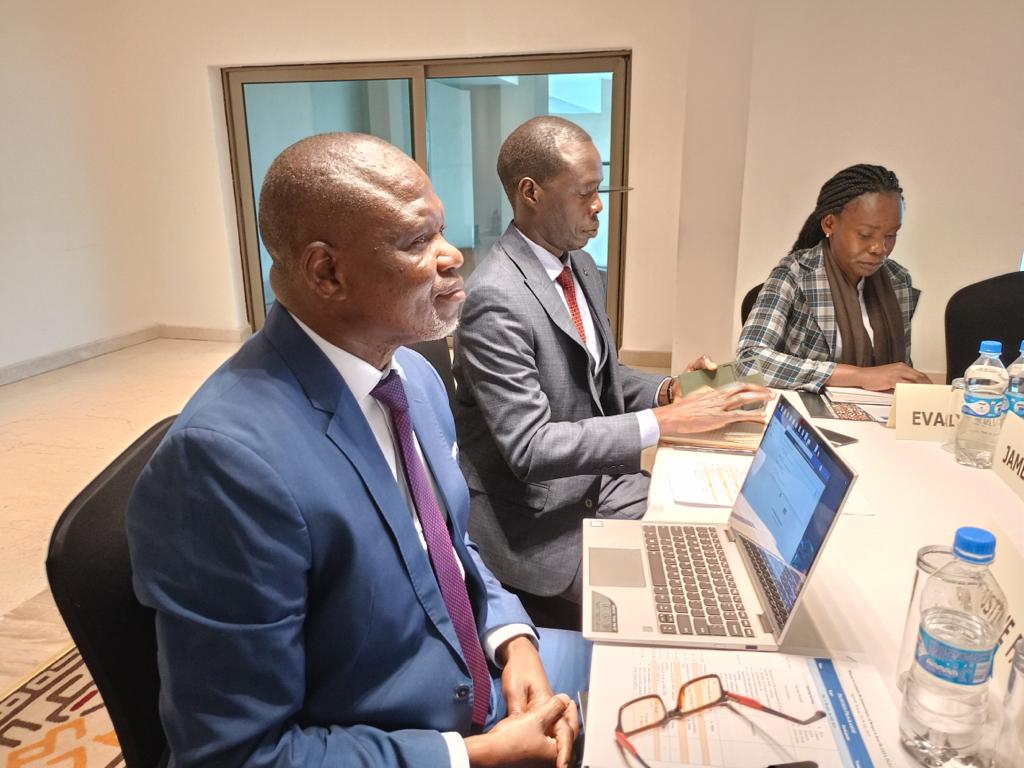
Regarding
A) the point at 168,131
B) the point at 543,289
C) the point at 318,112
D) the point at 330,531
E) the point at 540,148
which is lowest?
the point at 330,531

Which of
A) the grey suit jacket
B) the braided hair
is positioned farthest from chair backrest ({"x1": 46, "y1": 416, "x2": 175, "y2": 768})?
the braided hair

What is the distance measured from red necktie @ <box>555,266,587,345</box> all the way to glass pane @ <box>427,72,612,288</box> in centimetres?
289

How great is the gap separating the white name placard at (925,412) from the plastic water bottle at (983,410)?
0.06 metres

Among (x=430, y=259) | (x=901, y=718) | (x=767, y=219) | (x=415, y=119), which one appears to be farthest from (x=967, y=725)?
(x=415, y=119)

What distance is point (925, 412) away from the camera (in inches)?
63.4

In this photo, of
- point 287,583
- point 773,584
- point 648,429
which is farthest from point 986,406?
point 287,583

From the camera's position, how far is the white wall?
4430 millimetres

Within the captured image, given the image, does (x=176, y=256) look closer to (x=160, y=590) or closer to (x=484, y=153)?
(x=484, y=153)

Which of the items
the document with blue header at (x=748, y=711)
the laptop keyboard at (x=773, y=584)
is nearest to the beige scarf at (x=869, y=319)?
the laptop keyboard at (x=773, y=584)

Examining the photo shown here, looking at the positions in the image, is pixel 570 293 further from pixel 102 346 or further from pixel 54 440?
pixel 102 346

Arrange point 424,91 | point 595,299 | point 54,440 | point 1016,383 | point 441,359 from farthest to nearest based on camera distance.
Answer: point 424,91 → point 54,440 → point 595,299 → point 441,359 → point 1016,383

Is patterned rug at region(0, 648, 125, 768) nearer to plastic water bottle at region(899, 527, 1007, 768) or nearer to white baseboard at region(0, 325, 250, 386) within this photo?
plastic water bottle at region(899, 527, 1007, 768)

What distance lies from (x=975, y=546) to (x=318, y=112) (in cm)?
565

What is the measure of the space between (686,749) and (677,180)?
4151 mm
